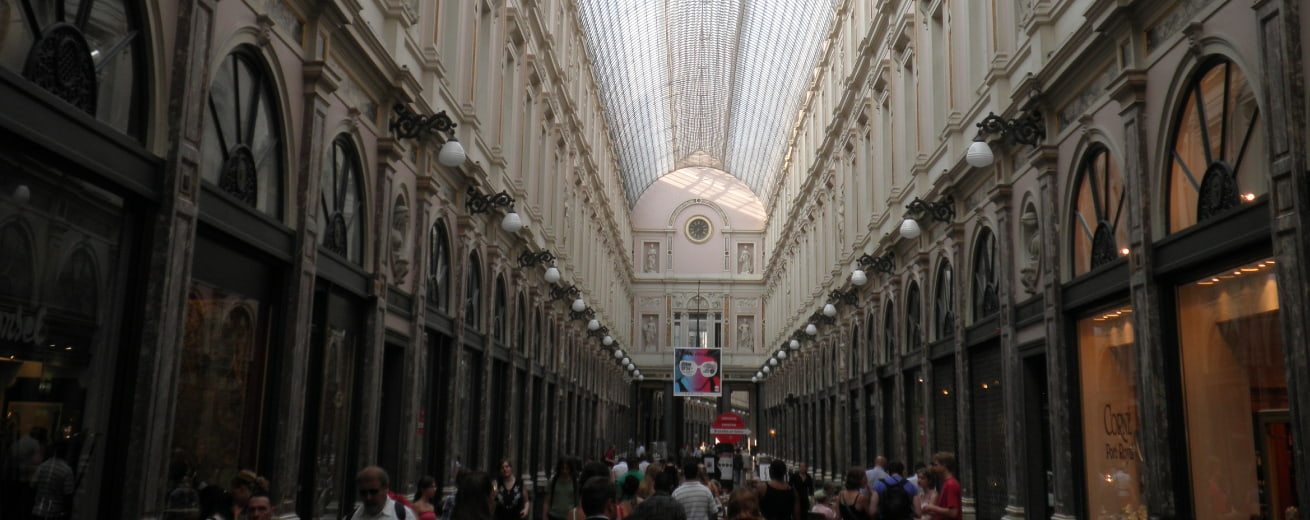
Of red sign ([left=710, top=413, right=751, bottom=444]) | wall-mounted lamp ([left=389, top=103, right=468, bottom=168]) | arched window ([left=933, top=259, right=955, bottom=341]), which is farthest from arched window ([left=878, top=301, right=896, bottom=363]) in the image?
wall-mounted lamp ([left=389, top=103, right=468, bottom=168])

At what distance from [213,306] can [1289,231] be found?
7.64 m

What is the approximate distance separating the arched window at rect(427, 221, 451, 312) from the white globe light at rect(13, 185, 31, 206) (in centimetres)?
835

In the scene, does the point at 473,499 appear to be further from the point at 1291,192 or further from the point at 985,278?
the point at 985,278

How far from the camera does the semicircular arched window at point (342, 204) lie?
1109 centimetres

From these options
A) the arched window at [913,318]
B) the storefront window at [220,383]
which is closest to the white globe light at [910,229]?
the arched window at [913,318]

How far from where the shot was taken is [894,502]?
1031cm

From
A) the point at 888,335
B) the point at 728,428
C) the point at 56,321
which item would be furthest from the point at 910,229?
the point at 56,321

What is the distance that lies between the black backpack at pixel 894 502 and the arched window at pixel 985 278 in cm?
480

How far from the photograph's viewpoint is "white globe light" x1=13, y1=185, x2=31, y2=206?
19.4 ft

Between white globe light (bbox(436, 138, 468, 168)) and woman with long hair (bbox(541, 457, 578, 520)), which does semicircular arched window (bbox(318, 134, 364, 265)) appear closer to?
white globe light (bbox(436, 138, 468, 168))

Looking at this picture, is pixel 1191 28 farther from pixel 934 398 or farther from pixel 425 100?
pixel 934 398

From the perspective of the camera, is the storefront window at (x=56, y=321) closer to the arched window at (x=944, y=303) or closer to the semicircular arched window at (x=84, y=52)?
the semicircular arched window at (x=84, y=52)

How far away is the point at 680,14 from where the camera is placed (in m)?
45.5

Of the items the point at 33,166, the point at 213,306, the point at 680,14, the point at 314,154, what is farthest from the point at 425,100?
the point at 680,14
